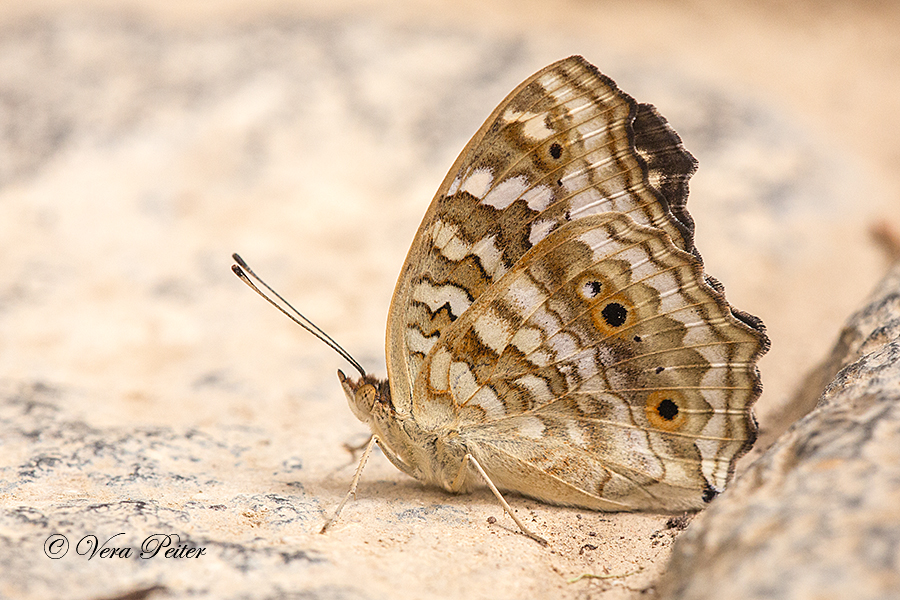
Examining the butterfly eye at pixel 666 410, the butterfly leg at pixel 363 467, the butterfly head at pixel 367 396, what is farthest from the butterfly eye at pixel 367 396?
the butterfly eye at pixel 666 410

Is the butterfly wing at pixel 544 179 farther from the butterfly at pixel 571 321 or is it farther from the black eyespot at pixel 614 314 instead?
the black eyespot at pixel 614 314

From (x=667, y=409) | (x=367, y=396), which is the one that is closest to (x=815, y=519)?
(x=667, y=409)

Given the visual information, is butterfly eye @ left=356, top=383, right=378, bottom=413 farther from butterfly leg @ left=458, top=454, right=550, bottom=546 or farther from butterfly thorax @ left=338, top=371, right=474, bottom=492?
butterfly leg @ left=458, top=454, right=550, bottom=546

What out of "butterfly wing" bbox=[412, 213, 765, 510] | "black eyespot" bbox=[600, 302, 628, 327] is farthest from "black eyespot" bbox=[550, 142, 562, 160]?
"black eyespot" bbox=[600, 302, 628, 327]

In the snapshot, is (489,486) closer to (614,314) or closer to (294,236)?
(614,314)

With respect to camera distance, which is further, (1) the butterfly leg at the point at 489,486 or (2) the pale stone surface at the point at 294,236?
(1) the butterfly leg at the point at 489,486
